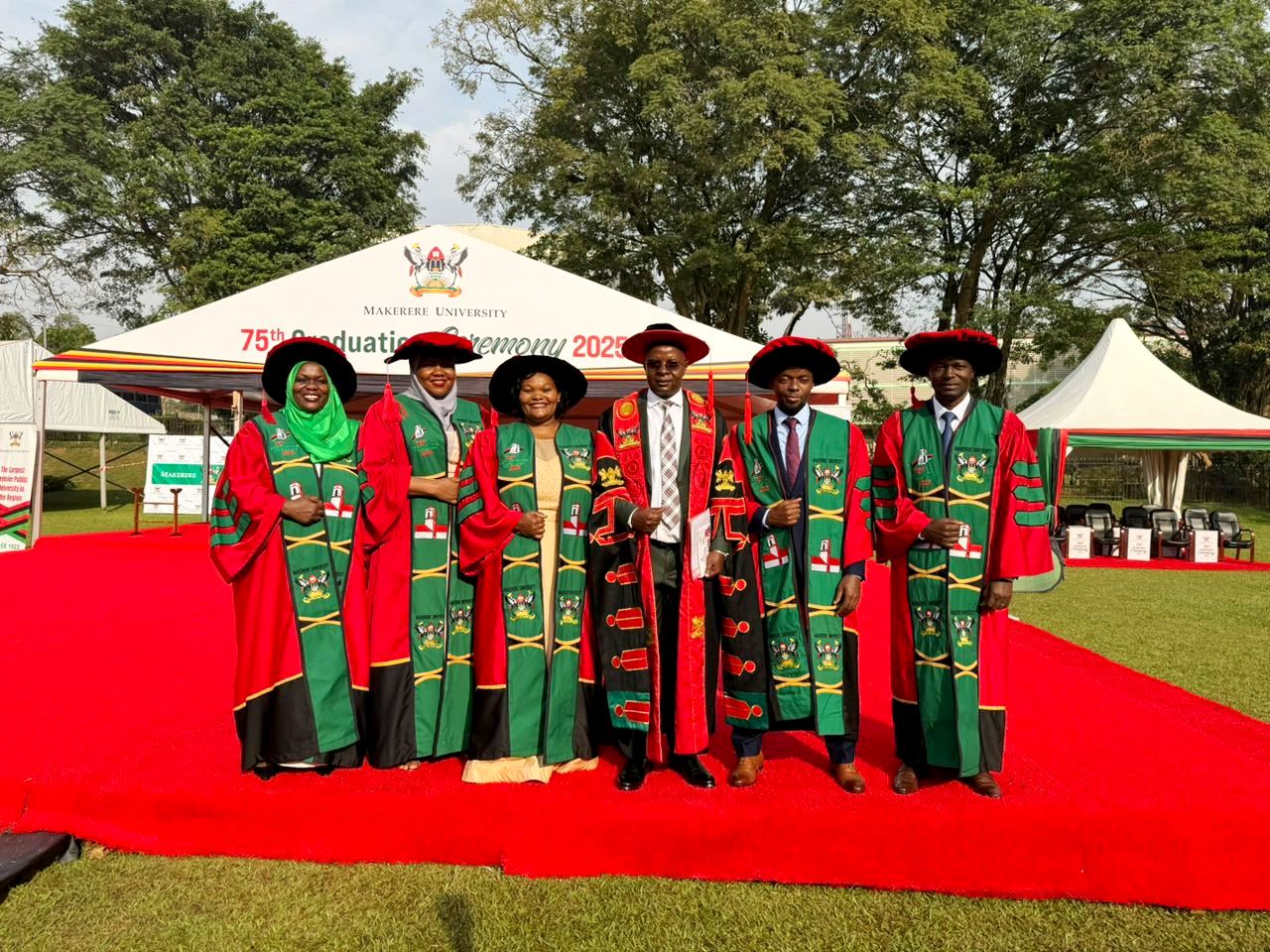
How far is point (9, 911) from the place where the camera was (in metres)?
2.37

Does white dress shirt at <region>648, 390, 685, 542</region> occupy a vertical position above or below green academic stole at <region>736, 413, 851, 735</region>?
above

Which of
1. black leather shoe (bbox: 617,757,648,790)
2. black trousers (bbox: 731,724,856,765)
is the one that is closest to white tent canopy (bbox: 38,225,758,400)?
black trousers (bbox: 731,724,856,765)

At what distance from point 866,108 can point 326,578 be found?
1766 centimetres

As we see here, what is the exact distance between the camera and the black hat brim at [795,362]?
2910 mm

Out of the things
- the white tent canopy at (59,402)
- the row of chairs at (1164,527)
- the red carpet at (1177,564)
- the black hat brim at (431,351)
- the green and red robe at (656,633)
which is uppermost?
the white tent canopy at (59,402)

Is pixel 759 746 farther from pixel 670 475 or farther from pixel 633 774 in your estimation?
pixel 670 475

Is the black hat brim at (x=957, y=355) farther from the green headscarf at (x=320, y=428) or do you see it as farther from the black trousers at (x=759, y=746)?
the green headscarf at (x=320, y=428)

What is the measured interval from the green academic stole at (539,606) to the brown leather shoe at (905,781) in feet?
3.84

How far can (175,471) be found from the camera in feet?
48.8

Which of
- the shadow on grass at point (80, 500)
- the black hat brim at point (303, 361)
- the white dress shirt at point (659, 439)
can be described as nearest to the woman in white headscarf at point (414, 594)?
the black hat brim at point (303, 361)

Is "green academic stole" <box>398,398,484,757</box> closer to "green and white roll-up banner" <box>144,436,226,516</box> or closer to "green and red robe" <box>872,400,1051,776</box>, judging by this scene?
"green and red robe" <box>872,400,1051,776</box>

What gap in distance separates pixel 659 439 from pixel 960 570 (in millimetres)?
1181

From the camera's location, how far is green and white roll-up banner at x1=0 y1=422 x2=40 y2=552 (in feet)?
30.8

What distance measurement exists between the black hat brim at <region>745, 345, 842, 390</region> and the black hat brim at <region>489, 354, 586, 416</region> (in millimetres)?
681
